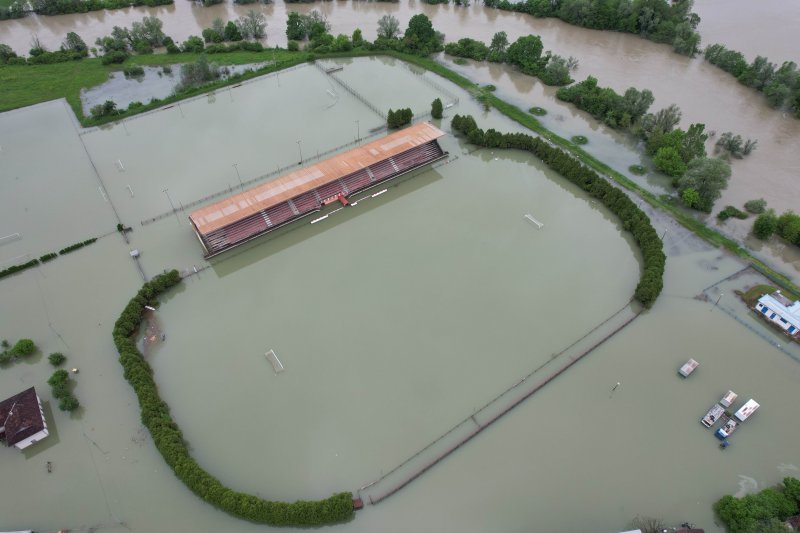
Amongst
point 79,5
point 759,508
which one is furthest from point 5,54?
point 759,508

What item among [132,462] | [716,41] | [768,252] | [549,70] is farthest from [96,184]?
[716,41]

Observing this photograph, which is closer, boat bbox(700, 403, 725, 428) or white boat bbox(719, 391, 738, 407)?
boat bbox(700, 403, 725, 428)

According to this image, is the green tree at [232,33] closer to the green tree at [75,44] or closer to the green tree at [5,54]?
the green tree at [75,44]

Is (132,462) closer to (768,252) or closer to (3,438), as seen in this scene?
(3,438)

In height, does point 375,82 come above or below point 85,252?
above

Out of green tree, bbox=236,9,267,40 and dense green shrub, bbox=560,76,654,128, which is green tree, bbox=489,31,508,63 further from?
green tree, bbox=236,9,267,40

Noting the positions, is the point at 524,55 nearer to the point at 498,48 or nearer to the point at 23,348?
the point at 498,48

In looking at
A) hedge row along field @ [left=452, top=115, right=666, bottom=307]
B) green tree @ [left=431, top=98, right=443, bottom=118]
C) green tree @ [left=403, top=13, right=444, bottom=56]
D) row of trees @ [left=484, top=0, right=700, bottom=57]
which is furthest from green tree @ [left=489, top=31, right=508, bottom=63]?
hedge row along field @ [left=452, top=115, right=666, bottom=307]
